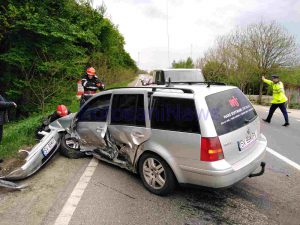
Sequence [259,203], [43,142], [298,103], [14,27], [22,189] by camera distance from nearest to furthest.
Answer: [259,203] → [22,189] → [43,142] → [14,27] → [298,103]

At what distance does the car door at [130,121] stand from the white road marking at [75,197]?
802 mm

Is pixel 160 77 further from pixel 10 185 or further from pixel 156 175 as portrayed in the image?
pixel 10 185

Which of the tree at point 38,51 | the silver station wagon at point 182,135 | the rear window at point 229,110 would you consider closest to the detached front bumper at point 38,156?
the silver station wagon at point 182,135

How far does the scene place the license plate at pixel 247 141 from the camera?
3805 millimetres

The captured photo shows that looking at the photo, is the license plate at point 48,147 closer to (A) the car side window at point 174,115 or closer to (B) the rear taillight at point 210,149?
(A) the car side window at point 174,115

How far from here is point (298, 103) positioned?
77.8 ft

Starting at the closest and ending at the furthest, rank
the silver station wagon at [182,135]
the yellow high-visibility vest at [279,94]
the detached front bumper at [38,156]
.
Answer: the silver station wagon at [182,135]
the detached front bumper at [38,156]
the yellow high-visibility vest at [279,94]

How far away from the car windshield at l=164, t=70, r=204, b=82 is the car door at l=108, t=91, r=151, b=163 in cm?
655

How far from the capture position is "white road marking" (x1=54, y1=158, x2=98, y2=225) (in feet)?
11.1

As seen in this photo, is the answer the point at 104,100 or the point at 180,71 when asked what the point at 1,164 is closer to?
the point at 104,100

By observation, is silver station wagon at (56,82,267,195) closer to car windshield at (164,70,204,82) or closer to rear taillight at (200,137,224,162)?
rear taillight at (200,137,224,162)

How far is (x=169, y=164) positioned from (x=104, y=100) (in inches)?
74.5

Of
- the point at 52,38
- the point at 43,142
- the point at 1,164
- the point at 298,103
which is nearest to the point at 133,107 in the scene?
the point at 43,142

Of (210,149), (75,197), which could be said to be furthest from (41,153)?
(210,149)
